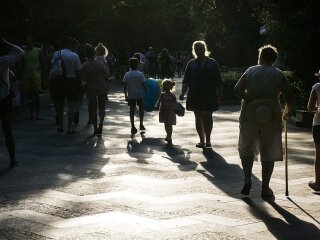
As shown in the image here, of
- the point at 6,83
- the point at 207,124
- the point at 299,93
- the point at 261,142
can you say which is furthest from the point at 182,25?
the point at 261,142

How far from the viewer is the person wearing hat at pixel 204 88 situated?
1323 cm

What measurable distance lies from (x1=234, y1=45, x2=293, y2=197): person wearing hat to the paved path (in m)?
0.41

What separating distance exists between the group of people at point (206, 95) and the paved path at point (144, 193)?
17.1 inches

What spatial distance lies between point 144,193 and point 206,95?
4.80 meters

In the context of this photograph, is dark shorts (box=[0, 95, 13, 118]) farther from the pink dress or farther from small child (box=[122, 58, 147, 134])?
small child (box=[122, 58, 147, 134])

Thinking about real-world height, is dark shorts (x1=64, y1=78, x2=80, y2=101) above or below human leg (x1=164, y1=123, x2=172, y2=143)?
above

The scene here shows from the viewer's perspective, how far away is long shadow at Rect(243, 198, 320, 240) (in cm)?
667

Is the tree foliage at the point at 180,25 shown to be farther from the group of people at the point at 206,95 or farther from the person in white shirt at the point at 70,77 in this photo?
the person in white shirt at the point at 70,77

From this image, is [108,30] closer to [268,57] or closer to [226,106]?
[226,106]

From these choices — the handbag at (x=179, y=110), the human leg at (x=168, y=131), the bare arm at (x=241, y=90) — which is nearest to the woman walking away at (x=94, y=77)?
the human leg at (x=168, y=131)

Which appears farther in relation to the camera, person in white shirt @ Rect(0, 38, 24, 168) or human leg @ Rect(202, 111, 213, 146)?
human leg @ Rect(202, 111, 213, 146)

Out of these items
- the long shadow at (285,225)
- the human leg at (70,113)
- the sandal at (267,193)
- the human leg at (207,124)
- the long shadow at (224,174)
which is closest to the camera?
the long shadow at (285,225)

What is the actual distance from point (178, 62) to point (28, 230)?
50.5 meters

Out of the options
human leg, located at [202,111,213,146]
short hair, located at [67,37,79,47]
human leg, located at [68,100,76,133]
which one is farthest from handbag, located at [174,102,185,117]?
short hair, located at [67,37,79,47]
